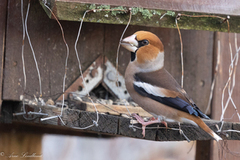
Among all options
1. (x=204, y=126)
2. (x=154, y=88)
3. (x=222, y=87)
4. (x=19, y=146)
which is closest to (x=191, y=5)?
(x=154, y=88)

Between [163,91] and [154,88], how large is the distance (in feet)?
0.21

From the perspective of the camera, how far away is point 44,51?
305cm

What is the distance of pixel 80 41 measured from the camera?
3.19 m

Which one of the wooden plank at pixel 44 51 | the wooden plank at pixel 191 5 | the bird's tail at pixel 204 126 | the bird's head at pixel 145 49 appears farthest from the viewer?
the wooden plank at pixel 44 51

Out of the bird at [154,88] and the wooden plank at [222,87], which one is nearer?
the bird at [154,88]

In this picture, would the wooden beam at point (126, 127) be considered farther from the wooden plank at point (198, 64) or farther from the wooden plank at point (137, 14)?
the wooden plank at point (198, 64)

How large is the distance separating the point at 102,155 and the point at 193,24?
202 centimetres

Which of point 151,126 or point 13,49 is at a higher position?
point 13,49

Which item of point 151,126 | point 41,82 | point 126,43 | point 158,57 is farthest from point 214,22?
point 41,82

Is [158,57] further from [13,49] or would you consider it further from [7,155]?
[7,155]

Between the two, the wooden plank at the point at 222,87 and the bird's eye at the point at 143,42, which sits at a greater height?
the bird's eye at the point at 143,42

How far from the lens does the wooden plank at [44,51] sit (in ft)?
9.58

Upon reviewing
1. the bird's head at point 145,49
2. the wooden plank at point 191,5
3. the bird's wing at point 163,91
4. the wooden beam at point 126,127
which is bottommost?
the wooden beam at point 126,127

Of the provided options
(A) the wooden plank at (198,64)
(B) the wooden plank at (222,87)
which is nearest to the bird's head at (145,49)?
(A) the wooden plank at (198,64)
